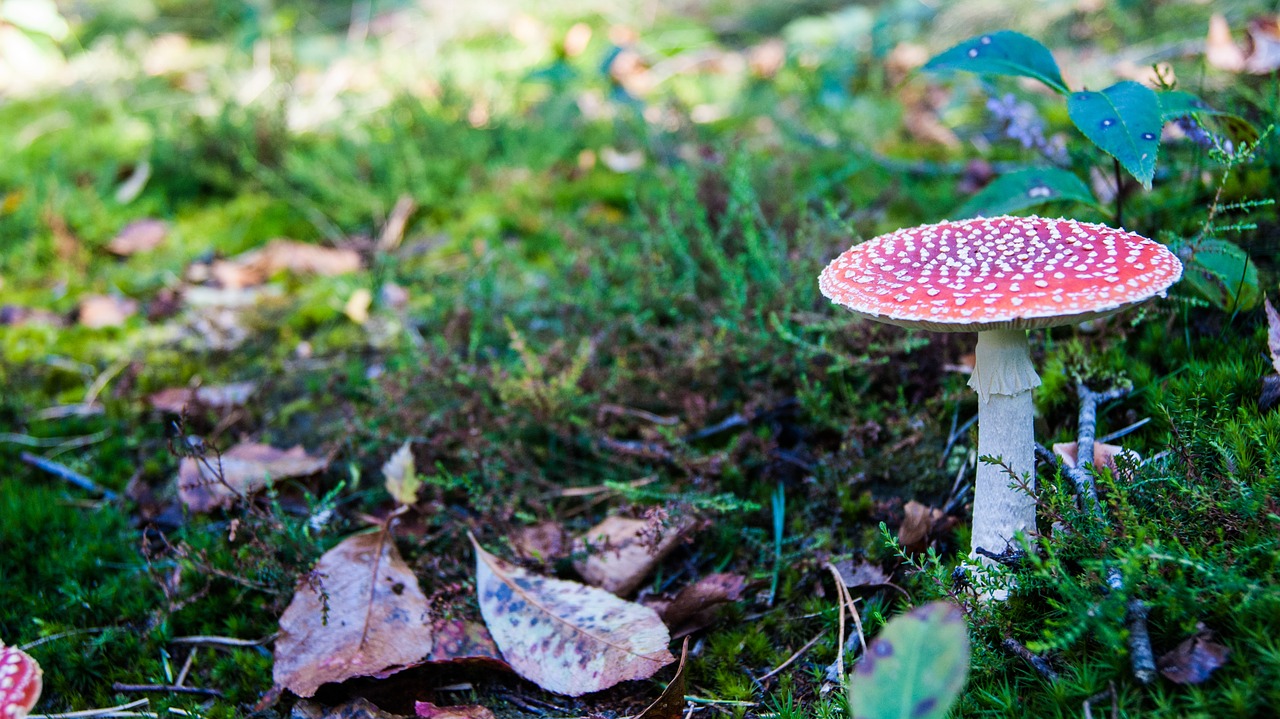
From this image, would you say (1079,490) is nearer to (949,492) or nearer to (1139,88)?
(949,492)

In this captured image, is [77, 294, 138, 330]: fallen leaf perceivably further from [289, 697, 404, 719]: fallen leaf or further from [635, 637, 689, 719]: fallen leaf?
[635, 637, 689, 719]: fallen leaf

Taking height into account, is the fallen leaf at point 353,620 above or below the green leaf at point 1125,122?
below

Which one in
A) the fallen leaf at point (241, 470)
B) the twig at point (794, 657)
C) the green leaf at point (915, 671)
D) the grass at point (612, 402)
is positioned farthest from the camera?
the fallen leaf at point (241, 470)

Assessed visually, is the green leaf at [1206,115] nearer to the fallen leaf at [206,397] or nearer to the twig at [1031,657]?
the twig at [1031,657]

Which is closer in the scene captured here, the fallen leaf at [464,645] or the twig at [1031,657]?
the twig at [1031,657]

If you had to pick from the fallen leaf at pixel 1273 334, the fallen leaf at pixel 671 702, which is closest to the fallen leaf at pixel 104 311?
the fallen leaf at pixel 671 702

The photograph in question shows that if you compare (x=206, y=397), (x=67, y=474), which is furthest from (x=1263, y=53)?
(x=67, y=474)
